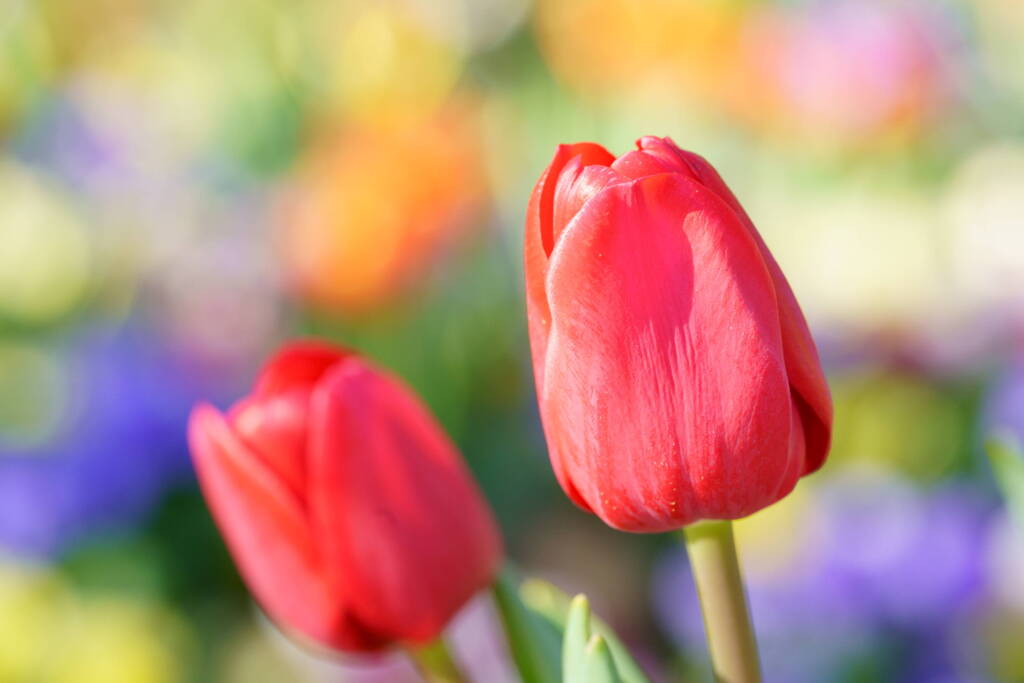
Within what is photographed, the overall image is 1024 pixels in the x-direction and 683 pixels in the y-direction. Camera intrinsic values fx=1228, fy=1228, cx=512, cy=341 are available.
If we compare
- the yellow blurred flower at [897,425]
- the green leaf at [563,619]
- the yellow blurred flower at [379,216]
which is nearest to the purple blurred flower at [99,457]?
the yellow blurred flower at [379,216]

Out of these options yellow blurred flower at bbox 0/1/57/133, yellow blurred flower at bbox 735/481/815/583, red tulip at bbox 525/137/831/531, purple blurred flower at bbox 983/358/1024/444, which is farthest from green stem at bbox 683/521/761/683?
yellow blurred flower at bbox 0/1/57/133

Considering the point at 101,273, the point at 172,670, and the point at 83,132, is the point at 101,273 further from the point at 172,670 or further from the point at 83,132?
the point at 172,670

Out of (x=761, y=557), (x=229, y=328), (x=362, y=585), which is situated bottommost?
(x=761, y=557)

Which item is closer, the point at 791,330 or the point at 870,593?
the point at 791,330

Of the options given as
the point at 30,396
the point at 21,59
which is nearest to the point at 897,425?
the point at 30,396

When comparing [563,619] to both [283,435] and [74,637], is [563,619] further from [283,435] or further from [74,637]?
[74,637]

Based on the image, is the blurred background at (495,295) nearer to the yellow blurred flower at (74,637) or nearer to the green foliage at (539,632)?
the yellow blurred flower at (74,637)

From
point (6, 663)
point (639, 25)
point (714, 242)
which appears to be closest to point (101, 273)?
point (6, 663)
